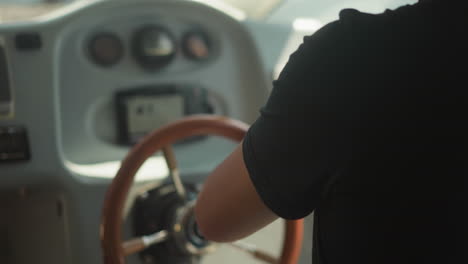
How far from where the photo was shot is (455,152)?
408mm

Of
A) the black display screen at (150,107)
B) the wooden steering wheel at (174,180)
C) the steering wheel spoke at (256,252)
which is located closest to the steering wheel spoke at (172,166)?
the wooden steering wheel at (174,180)

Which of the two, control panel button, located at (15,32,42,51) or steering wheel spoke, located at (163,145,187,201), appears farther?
control panel button, located at (15,32,42,51)

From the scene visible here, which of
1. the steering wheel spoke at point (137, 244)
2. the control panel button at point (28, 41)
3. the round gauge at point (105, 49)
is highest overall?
the control panel button at point (28, 41)

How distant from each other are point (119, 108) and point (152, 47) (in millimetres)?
167

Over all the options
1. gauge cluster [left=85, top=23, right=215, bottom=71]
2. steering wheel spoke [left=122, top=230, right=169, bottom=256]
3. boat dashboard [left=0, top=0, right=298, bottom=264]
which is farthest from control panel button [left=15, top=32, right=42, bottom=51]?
steering wheel spoke [left=122, top=230, right=169, bottom=256]

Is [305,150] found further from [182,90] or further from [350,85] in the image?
[182,90]

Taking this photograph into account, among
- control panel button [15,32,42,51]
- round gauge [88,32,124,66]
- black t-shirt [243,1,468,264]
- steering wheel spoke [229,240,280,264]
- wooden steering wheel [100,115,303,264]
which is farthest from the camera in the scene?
round gauge [88,32,124,66]

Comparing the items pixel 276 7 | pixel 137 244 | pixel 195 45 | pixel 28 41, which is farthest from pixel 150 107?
pixel 276 7

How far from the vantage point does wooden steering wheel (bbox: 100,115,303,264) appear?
69 centimetres

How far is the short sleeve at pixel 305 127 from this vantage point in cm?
40

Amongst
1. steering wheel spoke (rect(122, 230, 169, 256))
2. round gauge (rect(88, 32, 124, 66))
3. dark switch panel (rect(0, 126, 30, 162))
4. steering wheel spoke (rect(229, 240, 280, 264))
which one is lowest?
steering wheel spoke (rect(229, 240, 280, 264))

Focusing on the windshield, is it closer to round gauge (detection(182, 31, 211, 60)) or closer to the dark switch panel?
round gauge (detection(182, 31, 211, 60))

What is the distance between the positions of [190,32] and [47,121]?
401mm

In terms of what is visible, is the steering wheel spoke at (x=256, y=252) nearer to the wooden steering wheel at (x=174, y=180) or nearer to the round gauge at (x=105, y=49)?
the wooden steering wheel at (x=174, y=180)
